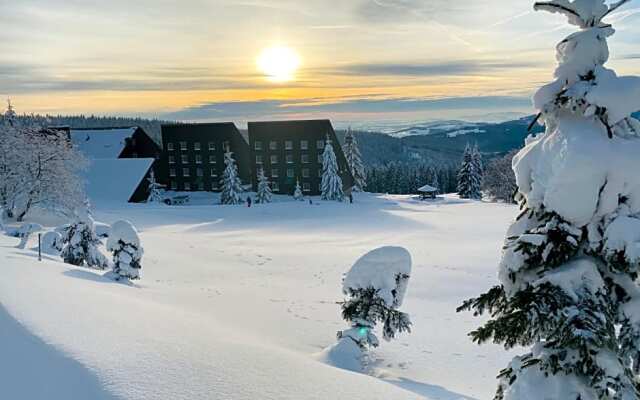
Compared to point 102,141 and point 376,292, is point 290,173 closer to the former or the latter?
point 102,141

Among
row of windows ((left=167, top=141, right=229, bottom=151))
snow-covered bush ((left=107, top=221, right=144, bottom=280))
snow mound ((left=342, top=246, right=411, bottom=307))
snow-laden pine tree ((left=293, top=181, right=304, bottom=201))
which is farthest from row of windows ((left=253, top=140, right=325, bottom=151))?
snow mound ((left=342, top=246, right=411, bottom=307))

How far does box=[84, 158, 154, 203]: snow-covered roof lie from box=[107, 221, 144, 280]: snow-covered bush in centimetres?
3354

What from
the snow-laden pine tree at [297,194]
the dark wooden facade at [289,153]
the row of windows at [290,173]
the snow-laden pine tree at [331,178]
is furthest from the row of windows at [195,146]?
the snow-laden pine tree at [331,178]

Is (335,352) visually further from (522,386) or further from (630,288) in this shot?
(630,288)

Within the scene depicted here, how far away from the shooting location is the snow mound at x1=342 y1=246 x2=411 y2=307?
8.70m

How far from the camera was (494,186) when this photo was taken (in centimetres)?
6681

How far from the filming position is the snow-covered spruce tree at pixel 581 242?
3.86 m

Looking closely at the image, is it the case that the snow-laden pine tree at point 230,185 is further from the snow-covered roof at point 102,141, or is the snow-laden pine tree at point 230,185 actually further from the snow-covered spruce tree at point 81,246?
the snow-covered spruce tree at point 81,246

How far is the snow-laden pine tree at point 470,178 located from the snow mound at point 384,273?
Answer: 206 feet

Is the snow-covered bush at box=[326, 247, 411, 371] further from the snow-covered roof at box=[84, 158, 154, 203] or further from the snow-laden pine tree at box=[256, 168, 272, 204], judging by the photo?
the snow-laden pine tree at box=[256, 168, 272, 204]

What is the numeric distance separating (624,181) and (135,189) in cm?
4724

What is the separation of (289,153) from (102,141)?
Result: 2328 cm

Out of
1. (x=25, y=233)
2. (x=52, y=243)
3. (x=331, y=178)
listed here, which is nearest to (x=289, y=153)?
(x=331, y=178)

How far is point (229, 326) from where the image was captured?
957 cm
